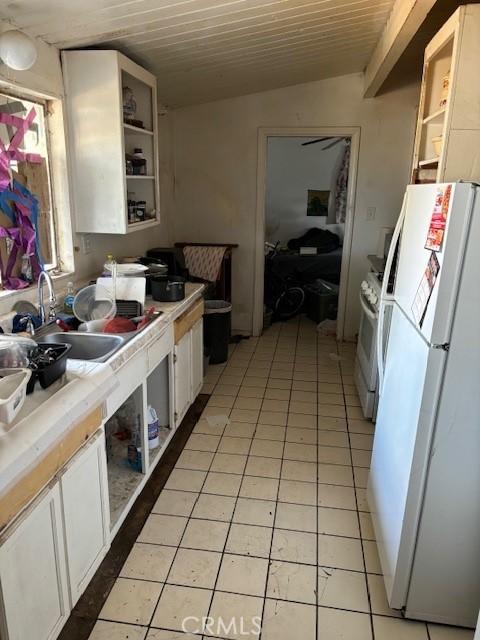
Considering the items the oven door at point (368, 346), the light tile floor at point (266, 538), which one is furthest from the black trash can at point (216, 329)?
the oven door at point (368, 346)

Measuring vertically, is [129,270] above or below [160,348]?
above

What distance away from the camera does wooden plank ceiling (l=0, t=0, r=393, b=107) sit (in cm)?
212

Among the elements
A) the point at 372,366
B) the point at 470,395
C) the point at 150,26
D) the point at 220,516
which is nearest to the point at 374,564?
the point at 220,516

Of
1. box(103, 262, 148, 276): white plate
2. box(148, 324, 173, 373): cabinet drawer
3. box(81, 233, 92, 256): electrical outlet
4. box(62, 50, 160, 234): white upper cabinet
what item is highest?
box(62, 50, 160, 234): white upper cabinet

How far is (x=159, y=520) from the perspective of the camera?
2219mm

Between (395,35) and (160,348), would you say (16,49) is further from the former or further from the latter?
(395,35)

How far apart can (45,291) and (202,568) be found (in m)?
1.57

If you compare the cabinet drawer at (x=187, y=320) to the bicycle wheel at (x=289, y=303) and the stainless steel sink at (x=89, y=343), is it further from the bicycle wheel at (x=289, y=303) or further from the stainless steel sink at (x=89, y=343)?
the bicycle wheel at (x=289, y=303)

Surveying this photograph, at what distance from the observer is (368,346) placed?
10.7 feet

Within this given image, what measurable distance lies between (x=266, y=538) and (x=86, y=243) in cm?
195

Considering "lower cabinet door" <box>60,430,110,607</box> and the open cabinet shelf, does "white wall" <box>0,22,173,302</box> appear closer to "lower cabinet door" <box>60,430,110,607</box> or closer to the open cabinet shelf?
the open cabinet shelf

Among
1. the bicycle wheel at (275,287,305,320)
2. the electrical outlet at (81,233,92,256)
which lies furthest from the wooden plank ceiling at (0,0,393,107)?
the bicycle wheel at (275,287,305,320)

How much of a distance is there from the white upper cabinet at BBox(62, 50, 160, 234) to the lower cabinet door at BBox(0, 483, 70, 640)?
1746 millimetres

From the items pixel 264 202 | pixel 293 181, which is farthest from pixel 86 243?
pixel 293 181
